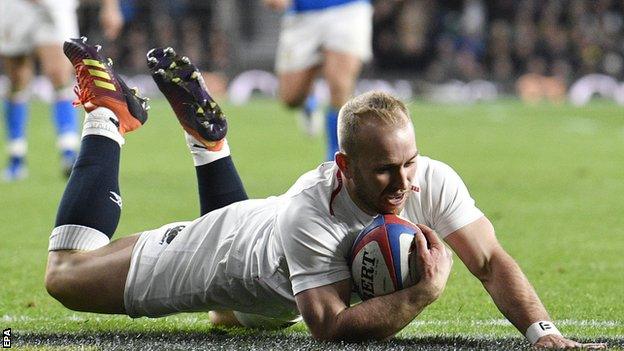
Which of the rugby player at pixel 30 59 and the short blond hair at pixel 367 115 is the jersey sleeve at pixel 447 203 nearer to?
the short blond hair at pixel 367 115

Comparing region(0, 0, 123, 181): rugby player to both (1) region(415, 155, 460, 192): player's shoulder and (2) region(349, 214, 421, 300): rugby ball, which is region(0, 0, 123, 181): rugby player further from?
(2) region(349, 214, 421, 300): rugby ball

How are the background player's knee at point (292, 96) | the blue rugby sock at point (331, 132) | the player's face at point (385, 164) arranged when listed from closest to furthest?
1. the player's face at point (385, 164)
2. the blue rugby sock at point (331, 132)
3. the background player's knee at point (292, 96)

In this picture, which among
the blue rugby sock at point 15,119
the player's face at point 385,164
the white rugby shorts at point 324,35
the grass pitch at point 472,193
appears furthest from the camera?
the blue rugby sock at point 15,119

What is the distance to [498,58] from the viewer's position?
25.8m

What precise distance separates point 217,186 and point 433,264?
1664 mm

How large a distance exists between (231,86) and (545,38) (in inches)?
252

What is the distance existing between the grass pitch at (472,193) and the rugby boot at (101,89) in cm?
91

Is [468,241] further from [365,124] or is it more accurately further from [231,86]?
[231,86]

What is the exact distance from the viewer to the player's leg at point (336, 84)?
32.0 ft

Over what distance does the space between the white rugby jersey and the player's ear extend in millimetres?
80

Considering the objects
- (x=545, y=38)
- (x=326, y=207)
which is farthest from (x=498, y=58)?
(x=326, y=207)

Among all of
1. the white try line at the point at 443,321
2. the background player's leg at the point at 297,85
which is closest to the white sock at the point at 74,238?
the white try line at the point at 443,321

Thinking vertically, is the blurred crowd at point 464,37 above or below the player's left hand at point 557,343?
below

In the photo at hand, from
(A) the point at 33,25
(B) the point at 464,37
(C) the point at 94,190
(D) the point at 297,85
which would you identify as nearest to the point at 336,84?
(D) the point at 297,85
